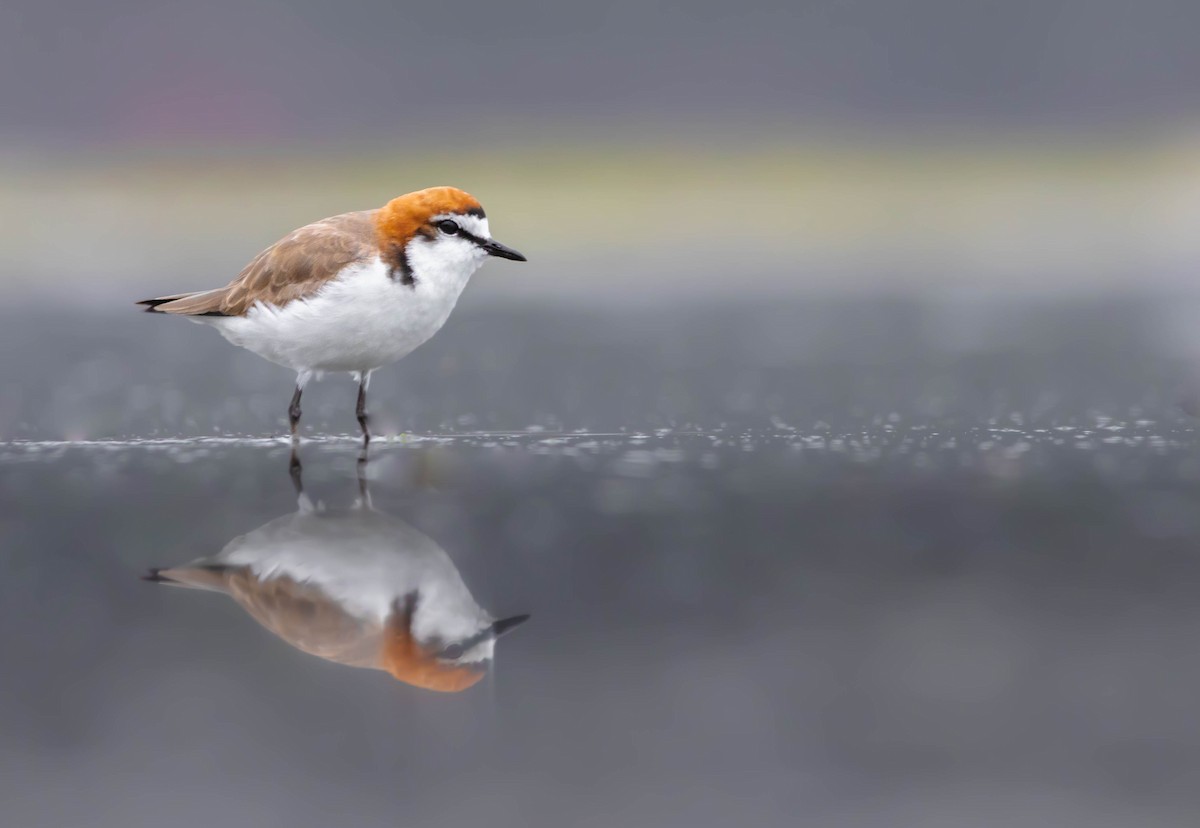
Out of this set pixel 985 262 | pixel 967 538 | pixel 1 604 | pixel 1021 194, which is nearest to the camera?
pixel 1 604

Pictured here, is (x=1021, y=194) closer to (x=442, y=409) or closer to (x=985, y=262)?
(x=985, y=262)

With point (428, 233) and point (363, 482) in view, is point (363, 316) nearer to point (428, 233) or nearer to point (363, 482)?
point (428, 233)

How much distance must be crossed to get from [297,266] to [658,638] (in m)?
3.97

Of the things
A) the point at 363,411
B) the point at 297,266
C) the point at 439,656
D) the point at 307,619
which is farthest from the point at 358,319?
the point at 439,656

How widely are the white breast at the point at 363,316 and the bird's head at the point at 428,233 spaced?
0.05ft

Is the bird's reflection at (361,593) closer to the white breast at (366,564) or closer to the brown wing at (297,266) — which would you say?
the white breast at (366,564)

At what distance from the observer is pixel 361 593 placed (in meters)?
4.56

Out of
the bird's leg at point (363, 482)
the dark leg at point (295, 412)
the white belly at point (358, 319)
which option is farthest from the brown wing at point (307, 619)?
the dark leg at point (295, 412)

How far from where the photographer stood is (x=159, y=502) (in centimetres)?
616

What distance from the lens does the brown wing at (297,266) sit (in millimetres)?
7262

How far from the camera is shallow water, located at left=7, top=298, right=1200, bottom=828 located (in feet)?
10.6

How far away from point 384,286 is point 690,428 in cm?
206

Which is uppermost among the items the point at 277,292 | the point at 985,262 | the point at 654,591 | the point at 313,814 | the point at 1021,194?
the point at 1021,194

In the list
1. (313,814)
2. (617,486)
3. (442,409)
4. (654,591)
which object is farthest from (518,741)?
(442,409)
